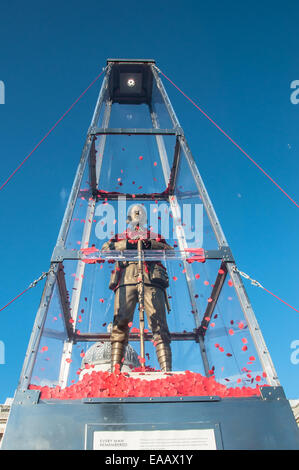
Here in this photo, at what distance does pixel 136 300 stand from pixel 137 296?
8 cm

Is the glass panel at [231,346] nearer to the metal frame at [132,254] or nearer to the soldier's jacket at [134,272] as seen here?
the metal frame at [132,254]

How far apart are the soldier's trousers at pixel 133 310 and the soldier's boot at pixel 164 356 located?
72 mm

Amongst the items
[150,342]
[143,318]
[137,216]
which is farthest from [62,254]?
[137,216]

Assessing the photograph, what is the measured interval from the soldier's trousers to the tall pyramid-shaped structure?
2 cm

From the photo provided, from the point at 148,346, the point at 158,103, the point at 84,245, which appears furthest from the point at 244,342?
the point at 158,103

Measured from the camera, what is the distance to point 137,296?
5.30 m

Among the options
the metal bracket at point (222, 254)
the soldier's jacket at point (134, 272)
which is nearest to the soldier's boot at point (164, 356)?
the soldier's jacket at point (134, 272)

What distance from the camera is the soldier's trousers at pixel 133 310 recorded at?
16.2ft

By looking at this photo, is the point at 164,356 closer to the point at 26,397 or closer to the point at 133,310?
the point at 133,310

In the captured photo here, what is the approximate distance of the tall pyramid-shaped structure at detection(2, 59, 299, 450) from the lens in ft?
8.19

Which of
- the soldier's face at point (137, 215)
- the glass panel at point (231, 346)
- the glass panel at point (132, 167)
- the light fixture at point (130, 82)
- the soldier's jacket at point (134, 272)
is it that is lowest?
the glass panel at point (231, 346)
